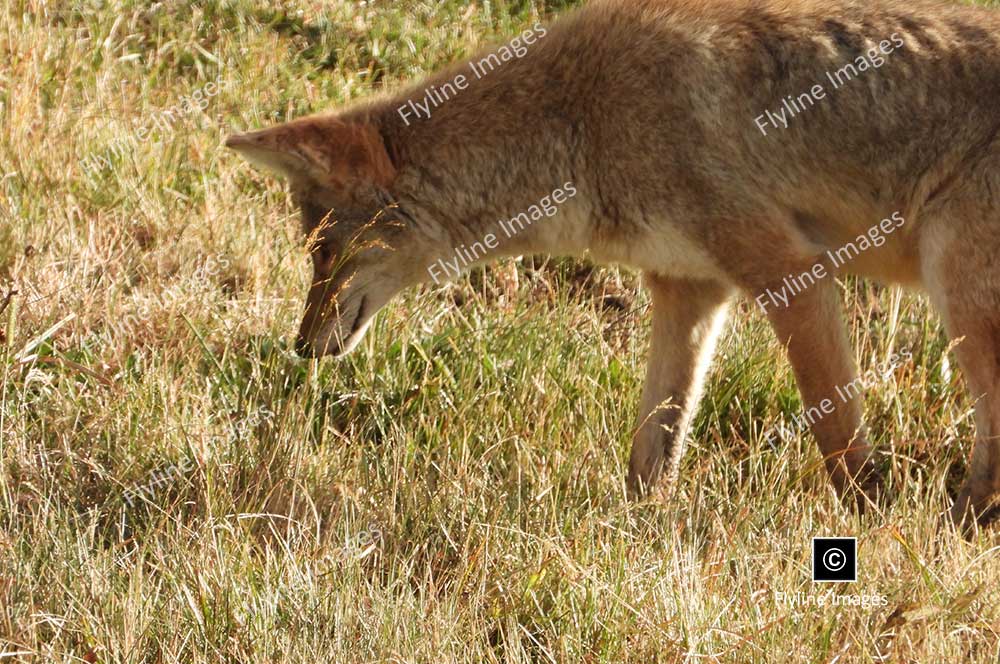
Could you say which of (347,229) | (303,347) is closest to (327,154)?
(347,229)

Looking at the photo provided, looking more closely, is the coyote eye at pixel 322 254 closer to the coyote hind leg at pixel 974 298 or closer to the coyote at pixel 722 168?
the coyote at pixel 722 168

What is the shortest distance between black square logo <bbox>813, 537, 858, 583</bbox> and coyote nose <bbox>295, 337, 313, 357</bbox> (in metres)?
2.17

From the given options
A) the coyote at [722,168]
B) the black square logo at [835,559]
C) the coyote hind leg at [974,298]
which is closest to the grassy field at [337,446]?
the black square logo at [835,559]

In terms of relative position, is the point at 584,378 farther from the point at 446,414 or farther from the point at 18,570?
the point at 18,570

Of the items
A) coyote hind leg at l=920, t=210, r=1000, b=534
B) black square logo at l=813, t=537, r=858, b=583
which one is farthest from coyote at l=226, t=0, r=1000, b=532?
black square logo at l=813, t=537, r=858, b=583

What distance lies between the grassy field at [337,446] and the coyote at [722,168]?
0.42 meters

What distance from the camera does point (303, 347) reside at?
558cm

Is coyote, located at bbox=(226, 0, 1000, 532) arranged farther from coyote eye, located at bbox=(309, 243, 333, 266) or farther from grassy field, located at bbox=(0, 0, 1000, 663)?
grassy field, located at bbox=(0, 0, 1000, 663)

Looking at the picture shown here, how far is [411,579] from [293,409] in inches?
39.0

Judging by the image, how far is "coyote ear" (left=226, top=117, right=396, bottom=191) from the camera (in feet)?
16.9

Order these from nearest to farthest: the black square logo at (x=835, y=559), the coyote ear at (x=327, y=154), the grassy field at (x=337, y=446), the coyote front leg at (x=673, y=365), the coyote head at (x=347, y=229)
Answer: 1. the grassy field at (x=337, y=446)
2. the black square logo at (x=835, y=559)
3. the coyote ear at (x=327, y=154)
4. the coyote head at (x=347, y=229)
5. the coyote front leg at (x=673, y=365)

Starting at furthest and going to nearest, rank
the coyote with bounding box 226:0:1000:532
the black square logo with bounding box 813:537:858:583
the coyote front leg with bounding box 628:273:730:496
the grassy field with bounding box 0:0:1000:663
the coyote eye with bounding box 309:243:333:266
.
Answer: the coyote front leg with bounding box 628:273:730:496 → the coyote eye with bounding box 309:243:333:266 → the coyote with bounding box 226:0:1000:532 → the black square logo with bounding box 813:537:858:583 → the grassy field with bounding box 0:0:1000:663

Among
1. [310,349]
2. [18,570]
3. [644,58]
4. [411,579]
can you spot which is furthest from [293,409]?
[644,58]

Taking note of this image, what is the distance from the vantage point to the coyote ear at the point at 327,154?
514 centimetres
